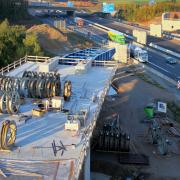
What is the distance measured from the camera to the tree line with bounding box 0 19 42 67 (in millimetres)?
45469

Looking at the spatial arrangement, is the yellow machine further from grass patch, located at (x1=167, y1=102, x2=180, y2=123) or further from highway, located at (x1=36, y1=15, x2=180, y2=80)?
highway, located at (x1=36, y1=15, x2=180, y2=80)

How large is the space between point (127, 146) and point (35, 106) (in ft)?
21.7

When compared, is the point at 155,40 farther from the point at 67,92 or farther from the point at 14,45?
the point at 67,92

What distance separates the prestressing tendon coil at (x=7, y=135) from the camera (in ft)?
58.5

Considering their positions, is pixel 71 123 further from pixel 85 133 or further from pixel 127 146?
pixel 127 146

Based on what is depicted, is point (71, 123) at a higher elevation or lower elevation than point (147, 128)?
higher

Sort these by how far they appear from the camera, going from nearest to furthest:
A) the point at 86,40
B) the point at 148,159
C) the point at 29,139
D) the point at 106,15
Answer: the point at 29,139 → the point at 148,159 → the point at 86,40 → the point at 106,15

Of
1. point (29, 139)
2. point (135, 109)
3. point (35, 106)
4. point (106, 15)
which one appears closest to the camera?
point (29, 139)

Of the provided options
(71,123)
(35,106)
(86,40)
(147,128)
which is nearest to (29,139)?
(71,123)

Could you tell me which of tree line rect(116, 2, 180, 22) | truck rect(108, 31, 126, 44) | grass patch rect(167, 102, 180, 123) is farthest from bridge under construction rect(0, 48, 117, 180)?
tree line rect(116, 2, 180, 22)

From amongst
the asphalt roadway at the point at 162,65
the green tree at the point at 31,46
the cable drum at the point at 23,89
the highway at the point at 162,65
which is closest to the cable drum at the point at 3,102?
the cable drum at the point at 23,89

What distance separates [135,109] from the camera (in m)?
37.3

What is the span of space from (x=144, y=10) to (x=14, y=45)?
7599cm

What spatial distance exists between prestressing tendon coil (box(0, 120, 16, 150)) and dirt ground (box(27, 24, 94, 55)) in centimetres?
4301
